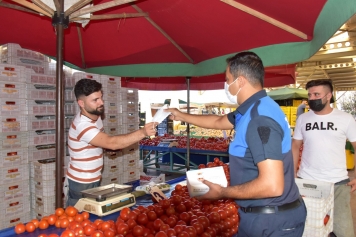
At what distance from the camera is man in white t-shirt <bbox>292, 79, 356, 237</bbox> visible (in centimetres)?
312

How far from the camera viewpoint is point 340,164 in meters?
3.15

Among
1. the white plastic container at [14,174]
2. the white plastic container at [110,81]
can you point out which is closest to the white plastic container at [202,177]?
the white plastic container at [14,174]

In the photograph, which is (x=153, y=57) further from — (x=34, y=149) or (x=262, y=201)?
(x=262, y=201)

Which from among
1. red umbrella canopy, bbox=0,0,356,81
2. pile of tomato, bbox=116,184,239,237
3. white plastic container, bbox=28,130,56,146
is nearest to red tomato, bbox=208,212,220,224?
pile of tomato, bbox=116,184,239,237

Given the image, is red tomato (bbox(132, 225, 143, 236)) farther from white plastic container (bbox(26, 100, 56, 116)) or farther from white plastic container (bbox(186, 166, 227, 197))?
white plastic container (bbox(26, 100, 56, 116))

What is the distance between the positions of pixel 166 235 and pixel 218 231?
1.59 feet

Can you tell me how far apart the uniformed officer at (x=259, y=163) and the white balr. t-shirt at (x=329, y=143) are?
1.57m

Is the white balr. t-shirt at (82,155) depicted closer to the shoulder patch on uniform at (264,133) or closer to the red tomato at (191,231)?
the red tomato at (191,231)

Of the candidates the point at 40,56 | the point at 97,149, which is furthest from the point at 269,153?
the point at 40,56

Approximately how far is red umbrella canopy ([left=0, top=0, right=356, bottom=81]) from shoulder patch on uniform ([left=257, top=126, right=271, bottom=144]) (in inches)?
33.7

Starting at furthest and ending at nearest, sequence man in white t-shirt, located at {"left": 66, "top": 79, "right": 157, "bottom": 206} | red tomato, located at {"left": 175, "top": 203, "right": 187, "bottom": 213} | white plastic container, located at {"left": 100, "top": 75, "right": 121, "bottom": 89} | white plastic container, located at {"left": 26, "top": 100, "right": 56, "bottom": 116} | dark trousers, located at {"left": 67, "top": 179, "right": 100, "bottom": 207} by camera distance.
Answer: white plastic container, located at {"left": 100, "top": 75, "right": 121, "bottom": 89} < white plastic container, located at {"left": 26, "top": 100, "right": 56, "bottom": 116} < dark trousers, located at {"left": 67, "top": 179, "right": 100, "bottom": 207} < man in white t-shirt, located at {"left": 66, "top": 79, "right": 157, "bottom": 206} < red tomato, located at {"left": 175, "top": 203, "right": 187, "bottom": 213}

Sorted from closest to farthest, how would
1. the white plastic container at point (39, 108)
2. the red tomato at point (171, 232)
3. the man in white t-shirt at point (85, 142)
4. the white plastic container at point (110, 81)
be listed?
the red tomato at point (171, 232) < the man in white t-shirt at point (85, 142) < the white plastic container at point (39, 108) < the white plastic container at point (110, 81)

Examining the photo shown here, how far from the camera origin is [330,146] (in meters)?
3.12

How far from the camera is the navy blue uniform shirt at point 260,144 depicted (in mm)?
1525
